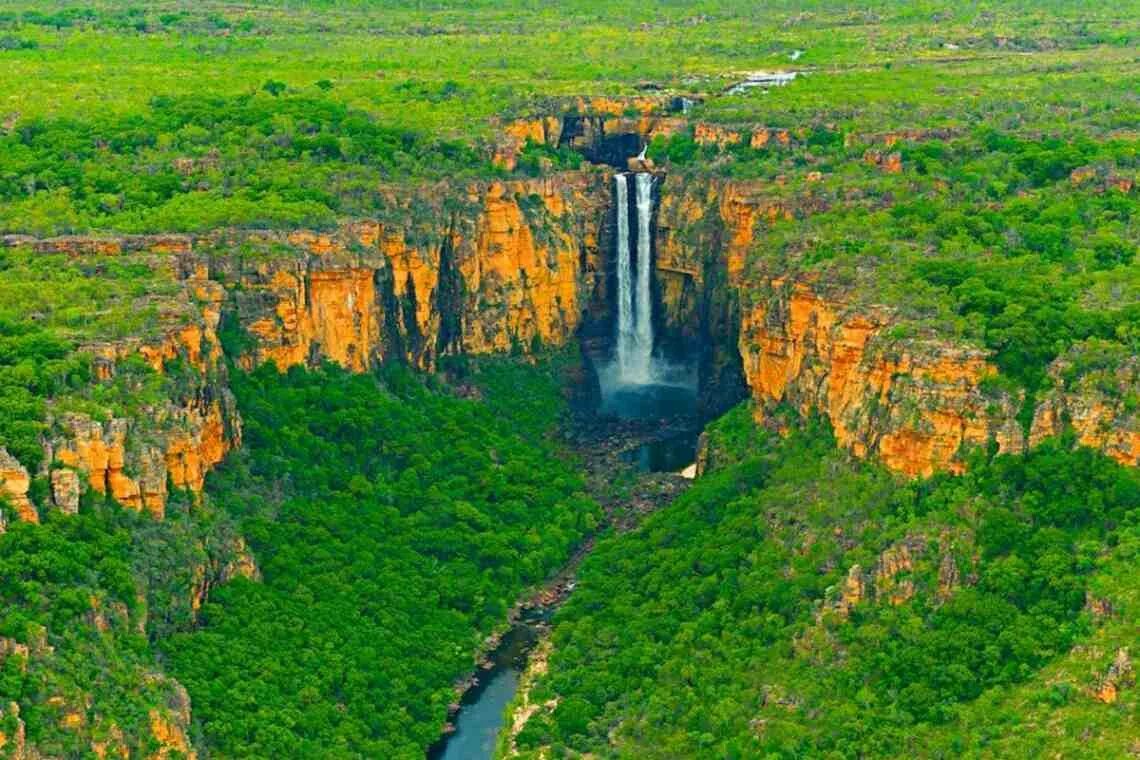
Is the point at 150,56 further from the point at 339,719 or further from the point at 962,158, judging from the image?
the point at 339,719

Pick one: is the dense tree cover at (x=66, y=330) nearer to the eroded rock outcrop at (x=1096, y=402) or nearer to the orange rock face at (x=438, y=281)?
the orange rock face at (x=438, y=281)

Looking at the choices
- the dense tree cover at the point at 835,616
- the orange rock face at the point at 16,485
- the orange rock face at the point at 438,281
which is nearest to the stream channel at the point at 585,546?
the dense tree cover at the point at 835,616

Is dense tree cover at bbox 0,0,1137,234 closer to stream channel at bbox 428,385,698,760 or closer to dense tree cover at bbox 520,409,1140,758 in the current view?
stream channel at bbox 428,385,698,760

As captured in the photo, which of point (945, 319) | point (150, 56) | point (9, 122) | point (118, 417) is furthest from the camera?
point (150, 56)

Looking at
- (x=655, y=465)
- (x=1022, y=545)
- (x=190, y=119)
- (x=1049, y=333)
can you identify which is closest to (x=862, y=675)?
(x=1022, y=545)

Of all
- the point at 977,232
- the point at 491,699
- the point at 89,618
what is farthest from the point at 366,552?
the point at 977,232
